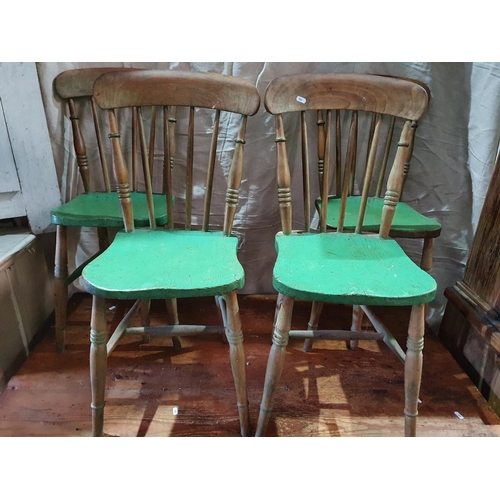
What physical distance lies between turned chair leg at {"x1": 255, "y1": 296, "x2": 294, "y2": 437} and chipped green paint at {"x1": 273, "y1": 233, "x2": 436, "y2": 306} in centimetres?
8

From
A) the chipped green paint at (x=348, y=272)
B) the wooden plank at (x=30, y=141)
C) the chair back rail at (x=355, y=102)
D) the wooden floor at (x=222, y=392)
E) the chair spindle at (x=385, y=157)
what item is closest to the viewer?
the chipped green paint at (x=348, y=272)

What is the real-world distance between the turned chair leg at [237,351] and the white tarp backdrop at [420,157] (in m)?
0.64

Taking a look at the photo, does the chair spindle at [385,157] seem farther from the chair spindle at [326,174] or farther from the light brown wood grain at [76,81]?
the light brown wood grain at [76,81]

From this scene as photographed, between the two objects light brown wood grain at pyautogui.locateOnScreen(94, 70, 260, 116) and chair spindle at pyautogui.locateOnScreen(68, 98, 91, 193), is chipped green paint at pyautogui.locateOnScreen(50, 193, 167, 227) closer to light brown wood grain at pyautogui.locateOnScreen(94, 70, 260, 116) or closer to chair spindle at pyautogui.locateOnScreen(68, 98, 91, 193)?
chair spindle at pyautogui.locateOnScreen(68, 98, 91, 193)

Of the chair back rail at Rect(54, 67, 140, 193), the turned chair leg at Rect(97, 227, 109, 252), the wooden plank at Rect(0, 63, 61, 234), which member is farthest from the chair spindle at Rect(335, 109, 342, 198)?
the wooden plank at Rect(0, 63, 61, 234)

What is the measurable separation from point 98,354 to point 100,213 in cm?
46

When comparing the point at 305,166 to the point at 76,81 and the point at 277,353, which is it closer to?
the point at 277,353

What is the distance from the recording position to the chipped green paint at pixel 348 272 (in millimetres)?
873

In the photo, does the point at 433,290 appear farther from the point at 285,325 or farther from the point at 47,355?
the point at 47,355

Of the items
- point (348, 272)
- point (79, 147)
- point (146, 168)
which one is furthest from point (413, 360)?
point (79, 147)

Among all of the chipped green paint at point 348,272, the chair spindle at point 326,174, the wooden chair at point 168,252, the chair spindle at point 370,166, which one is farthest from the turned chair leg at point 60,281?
the chair spindle at point 370,166

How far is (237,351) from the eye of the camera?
1.00 metres

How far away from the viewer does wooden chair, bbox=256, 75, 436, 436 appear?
0.89 m

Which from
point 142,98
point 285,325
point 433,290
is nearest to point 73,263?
point 142,98
